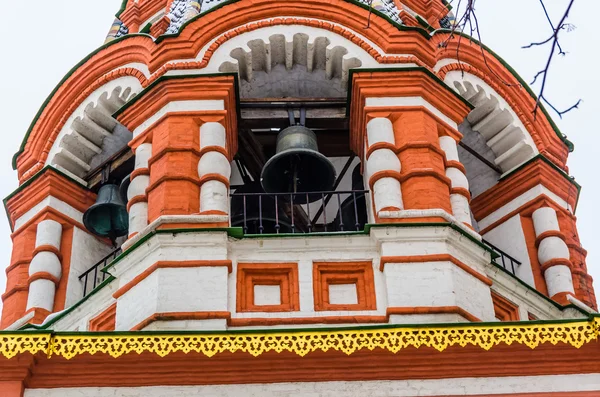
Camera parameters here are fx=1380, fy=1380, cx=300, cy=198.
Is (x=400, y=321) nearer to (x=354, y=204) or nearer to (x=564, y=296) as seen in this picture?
(x=354, y=204)

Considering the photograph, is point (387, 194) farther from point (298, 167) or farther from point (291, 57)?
point (291, 57)

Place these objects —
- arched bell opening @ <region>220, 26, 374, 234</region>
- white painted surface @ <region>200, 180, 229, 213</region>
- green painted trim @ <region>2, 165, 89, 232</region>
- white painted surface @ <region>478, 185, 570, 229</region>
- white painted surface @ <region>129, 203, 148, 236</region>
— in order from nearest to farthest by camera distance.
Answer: white painted surface @ <region>200, 180, 229, 213</region> < white painted surface @ <region>129, 203, 148, 236</region> < arched bell opening @ <region>220, 26, 374, 234</region> < white painted surface @ <region>478, 185, 570, 229</region> < green painted trim @ <region>2, 165, 89, 232</region>

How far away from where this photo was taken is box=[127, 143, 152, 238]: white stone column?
32.6 ft

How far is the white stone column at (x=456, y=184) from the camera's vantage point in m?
9.94

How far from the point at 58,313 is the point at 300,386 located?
2.64 meters

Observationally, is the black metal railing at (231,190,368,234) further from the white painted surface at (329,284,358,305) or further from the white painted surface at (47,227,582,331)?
the white painted surface at (329,284,358,305)

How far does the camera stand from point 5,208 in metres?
12.0

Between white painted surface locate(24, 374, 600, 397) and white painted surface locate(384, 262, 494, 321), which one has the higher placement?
white painted surface locate(384, 262, 494, 321)

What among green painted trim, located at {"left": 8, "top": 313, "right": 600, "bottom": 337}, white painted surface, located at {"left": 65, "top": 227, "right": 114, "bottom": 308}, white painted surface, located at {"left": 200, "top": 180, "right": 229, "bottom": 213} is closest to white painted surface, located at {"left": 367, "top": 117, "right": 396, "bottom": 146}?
white painted surface, located at {"left": 200, "top": 180, "right": 229, "bottom": 213}

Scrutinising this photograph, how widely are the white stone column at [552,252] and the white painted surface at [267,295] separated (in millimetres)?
2656

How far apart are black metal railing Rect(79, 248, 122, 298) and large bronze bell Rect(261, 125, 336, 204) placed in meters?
1.42

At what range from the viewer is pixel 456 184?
33.3ft

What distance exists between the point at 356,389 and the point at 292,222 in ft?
7.74

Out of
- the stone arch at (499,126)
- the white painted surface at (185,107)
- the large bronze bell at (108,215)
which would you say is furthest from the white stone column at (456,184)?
the large bronze bell at (108,215)
